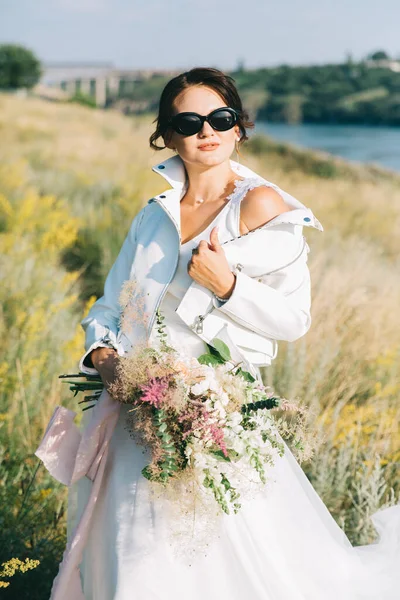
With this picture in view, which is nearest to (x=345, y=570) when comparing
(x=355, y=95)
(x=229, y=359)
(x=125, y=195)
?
(x=229, y=359)

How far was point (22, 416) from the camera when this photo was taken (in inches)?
151

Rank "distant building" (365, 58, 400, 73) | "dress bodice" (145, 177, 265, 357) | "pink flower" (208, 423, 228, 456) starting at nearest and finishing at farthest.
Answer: "pink flower" (208, 423, 228, 456) < "dress bodice" (145, 177, 265, 357) < "distant building" (365, 58, 400, 73)

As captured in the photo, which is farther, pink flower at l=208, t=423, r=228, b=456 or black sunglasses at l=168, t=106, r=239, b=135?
black sunglasses at l=168, t=106, r=239, b=135

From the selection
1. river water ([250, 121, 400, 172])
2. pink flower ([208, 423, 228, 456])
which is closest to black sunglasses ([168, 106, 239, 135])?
pink flower ([208, 423, 228, 456])

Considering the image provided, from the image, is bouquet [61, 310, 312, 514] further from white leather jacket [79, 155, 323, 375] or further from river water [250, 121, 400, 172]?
river water [250, 121, 400, 172]

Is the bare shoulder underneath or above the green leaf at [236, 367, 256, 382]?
above

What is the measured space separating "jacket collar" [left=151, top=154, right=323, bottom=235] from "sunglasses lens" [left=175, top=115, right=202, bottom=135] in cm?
20

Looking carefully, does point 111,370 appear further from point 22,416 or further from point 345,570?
point 22,416

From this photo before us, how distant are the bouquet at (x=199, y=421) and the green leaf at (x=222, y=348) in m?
0.12

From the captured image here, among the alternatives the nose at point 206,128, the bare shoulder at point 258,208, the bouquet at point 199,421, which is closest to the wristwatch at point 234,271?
the bare shoulder at point 258,208

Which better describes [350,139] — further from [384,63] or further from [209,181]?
[209,181]

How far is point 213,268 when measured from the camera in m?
2.03

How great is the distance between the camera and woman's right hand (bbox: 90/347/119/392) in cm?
210

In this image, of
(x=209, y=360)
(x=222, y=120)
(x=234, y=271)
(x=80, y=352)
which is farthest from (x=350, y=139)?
(x=209, y=360)
